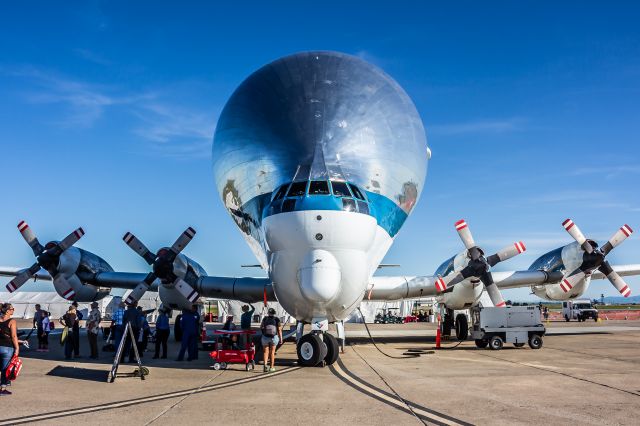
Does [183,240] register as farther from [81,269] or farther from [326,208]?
[326,208]

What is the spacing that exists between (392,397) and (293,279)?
154 inches

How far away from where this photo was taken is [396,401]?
7.79 metres

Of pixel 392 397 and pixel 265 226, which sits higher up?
pixel 265 226

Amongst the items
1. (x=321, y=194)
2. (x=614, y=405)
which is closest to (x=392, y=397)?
(x=614, y=405)

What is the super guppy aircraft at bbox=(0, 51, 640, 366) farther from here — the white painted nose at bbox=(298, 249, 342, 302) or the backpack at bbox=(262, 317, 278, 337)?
the backpack at bbox=(262, 317, 278, 337)

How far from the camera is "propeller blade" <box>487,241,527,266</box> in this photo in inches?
678

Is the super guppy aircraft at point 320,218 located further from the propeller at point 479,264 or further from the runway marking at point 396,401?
the runway marking at point 396,401

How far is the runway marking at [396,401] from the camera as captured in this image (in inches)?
255

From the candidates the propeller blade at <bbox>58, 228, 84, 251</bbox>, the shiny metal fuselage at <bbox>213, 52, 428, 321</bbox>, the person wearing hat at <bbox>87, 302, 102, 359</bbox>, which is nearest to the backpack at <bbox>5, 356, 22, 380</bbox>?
the shiny metal fuselage at <bbox>213, 52, 428, 321</bbox>

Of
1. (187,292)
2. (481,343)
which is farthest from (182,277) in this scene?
(481,343)

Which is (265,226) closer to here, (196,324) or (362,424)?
(196,324)

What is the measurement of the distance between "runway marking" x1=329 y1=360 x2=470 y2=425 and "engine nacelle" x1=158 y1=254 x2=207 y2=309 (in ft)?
29.1

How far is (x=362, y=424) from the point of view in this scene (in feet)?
20.6

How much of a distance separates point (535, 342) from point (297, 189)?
10286 millimetres
